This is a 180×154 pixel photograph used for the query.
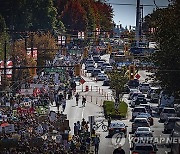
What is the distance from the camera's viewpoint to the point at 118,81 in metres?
67.6

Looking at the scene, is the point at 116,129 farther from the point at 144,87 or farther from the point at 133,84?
the point at 133,84

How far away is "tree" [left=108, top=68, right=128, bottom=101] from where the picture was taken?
6681 cm

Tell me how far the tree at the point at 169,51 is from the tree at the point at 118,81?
14.3 meters

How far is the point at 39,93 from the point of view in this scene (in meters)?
62.1

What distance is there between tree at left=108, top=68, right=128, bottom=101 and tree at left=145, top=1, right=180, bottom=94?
562 inches

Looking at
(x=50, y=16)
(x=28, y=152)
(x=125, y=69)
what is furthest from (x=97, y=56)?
(x=28, y=152)

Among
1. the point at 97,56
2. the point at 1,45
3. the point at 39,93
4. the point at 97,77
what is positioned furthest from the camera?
the point at 97,56

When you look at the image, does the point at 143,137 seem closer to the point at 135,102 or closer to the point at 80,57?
the point at 135,102

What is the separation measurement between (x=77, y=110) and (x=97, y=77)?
112ft

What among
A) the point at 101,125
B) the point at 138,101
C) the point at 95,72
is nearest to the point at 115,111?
the point at 101,125

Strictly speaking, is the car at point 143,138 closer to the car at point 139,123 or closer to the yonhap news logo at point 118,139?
the yonhap news logo at point 118,139

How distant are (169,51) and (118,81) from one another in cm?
1864

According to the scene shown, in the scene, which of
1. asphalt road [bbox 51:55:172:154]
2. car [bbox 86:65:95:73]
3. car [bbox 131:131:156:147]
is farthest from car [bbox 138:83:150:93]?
car [bbox 131:131:156:147]

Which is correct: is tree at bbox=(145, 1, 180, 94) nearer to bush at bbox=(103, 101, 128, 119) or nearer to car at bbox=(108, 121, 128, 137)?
car at bbox=(108, 121, 128, 137)
